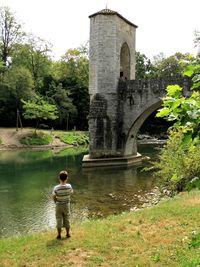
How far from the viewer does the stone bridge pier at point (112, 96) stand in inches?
887

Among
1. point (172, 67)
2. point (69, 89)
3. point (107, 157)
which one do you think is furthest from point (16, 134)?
point (172, 67)

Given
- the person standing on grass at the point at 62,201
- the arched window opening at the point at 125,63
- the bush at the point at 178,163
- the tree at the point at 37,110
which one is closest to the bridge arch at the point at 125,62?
the arched window opening at the point at 125,63

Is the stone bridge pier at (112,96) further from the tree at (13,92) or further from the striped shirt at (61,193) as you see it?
the tree at (13,92)

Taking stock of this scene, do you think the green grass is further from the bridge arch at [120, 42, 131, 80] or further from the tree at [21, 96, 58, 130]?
the bridge arch at [120, 42, 131, 80]

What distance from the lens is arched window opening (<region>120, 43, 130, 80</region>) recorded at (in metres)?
25.1

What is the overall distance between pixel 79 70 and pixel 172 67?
14695 millimetres

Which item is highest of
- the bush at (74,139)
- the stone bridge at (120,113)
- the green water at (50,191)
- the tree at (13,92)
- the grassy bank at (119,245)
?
the tree at (13,92)

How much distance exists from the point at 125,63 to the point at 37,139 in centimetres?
1390

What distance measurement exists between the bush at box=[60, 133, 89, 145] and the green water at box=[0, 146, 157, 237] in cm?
1160

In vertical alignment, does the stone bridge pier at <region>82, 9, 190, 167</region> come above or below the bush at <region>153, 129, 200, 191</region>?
above

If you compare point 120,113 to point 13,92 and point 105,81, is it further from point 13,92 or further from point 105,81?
point 13,92

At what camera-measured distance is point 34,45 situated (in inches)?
1933

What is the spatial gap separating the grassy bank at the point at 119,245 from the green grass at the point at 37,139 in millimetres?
27161

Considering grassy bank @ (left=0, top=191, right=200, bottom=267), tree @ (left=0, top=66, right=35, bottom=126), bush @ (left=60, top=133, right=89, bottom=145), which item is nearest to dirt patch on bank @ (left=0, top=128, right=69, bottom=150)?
bush @ (left=60, top=133, right=89, bottom=145)
